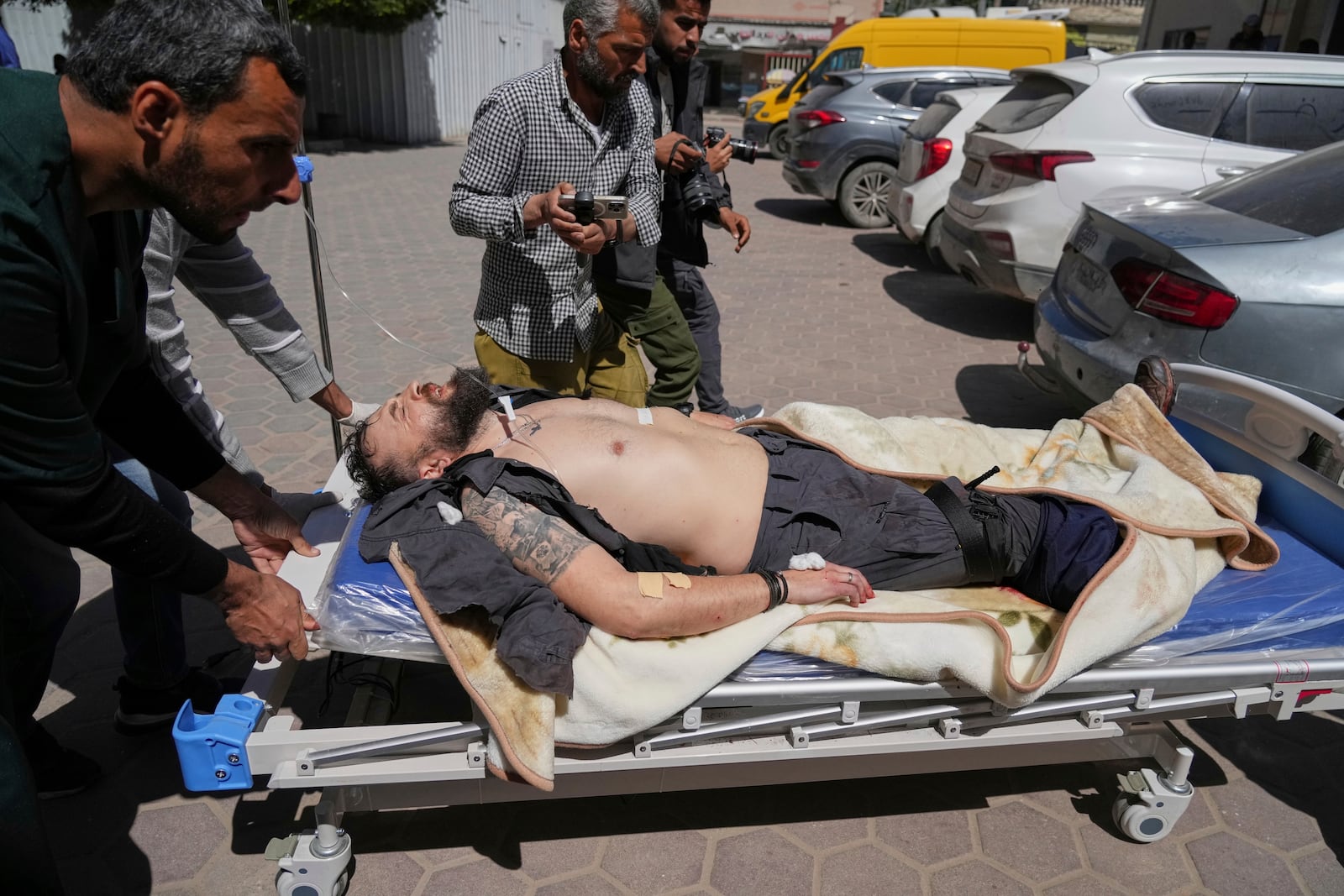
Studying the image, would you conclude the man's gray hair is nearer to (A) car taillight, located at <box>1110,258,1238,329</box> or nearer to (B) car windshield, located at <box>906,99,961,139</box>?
(A) car taillight, located at <box>1110,258,1238,329</box>

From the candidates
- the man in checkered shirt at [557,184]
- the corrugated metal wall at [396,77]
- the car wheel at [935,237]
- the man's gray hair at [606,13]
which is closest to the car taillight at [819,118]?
the car wheel at [935,237]

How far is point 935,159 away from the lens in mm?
8461

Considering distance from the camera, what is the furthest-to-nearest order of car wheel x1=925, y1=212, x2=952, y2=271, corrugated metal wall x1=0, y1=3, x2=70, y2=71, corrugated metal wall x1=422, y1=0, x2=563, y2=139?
corrugated metal wall x1=422, y1=0, x2=563, y2=139 → corrugated metal wall x1=0, y1=3, x2=70, y2=71 → car wheel x1=925, y1=212, x2=952, y2=271

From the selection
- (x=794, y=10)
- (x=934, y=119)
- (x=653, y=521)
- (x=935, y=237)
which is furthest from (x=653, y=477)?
(x=794, y=10)

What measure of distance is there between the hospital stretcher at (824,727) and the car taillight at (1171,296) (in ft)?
4.04

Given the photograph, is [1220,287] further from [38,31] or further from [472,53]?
[472,53]

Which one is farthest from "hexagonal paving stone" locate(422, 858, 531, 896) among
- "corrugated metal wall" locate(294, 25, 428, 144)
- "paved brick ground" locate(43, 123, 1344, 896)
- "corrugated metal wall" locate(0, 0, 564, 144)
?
"corrugated metal wall" locate(294, 25, 428, 144)

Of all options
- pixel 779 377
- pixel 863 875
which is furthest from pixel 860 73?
pixel 863 875

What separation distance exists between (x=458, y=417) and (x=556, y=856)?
131 centimetres

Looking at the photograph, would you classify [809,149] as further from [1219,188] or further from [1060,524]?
[1060,524]

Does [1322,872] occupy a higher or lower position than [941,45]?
lower

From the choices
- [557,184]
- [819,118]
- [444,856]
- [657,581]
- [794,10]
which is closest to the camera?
[657,581]

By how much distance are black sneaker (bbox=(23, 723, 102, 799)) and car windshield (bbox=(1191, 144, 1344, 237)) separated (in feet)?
16.8

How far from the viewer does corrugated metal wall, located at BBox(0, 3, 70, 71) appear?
14.4m
